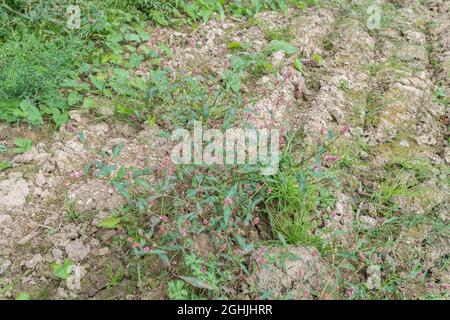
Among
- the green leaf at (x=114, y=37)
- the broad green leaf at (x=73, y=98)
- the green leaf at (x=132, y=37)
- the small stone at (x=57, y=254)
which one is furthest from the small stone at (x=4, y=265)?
the green leaf at (x=132, y=37)

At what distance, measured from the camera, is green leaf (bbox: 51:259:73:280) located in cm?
236

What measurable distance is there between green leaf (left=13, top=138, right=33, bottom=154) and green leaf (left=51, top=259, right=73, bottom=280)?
88cm

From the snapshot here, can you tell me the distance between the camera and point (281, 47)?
4004mm

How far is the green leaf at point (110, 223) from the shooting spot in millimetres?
2584

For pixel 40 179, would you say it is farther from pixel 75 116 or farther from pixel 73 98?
pixel 73 98

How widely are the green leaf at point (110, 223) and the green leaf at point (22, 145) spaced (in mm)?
785

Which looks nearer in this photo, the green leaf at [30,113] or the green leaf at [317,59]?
the green leaf at [30,113]

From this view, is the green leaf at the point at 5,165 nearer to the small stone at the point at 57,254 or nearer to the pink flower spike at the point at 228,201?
the small stone at the point at 57,254

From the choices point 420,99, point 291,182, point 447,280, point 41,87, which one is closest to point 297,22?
point 420,99

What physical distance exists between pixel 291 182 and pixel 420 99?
68.4 inches

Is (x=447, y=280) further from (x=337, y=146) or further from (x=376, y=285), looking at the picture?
(x=337, y=146)

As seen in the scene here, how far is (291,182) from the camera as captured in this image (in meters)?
2.79

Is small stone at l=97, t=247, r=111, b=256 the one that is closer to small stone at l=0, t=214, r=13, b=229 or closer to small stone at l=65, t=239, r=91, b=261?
small stone at l=65, t=239, r=91, b=261

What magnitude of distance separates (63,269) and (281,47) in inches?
104
